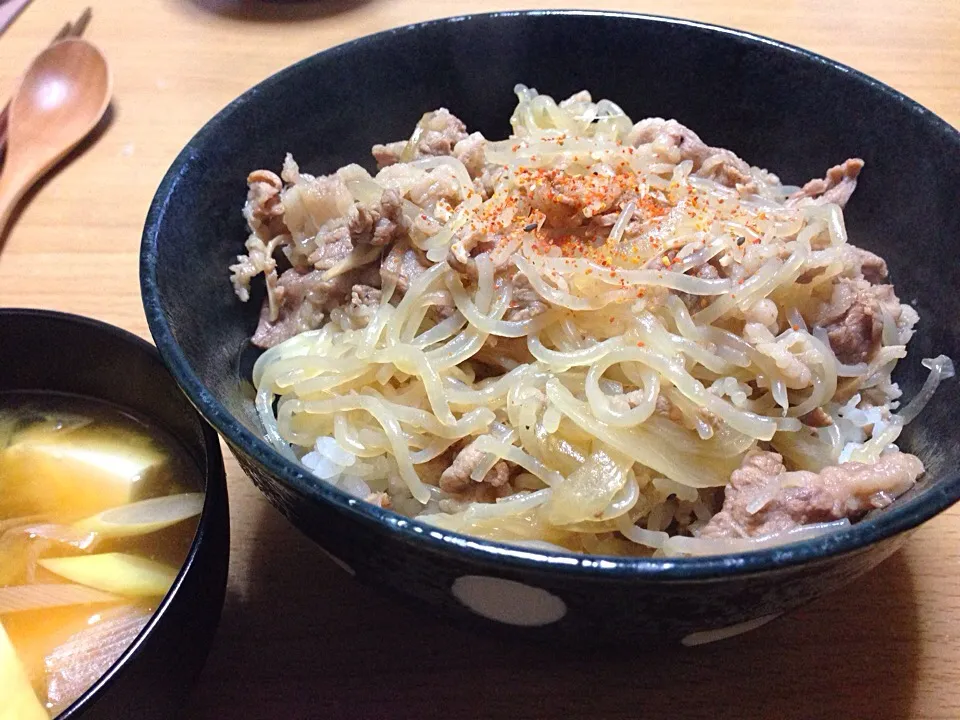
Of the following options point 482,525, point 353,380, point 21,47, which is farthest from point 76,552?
point 21,47

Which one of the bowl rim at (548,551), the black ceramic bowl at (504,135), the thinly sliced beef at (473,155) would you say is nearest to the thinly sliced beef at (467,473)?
the black ceramic bowl at (504,135)

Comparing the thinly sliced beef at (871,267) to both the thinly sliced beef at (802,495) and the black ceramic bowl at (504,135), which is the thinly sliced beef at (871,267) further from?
the thinly sliced beef at (802,495)

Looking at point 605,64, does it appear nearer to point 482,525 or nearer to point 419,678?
point 482,525

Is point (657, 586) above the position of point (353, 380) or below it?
above

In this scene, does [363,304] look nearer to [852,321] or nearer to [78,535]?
[78,535]

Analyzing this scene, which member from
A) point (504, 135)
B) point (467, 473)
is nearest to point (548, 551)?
point (467, 473)

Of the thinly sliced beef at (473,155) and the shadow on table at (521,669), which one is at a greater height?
the thinly sliced beef at (473,155)

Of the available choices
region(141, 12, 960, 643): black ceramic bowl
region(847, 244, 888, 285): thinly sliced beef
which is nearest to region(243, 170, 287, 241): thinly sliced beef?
region(141, 12, 960, 643): black ceramic bowl

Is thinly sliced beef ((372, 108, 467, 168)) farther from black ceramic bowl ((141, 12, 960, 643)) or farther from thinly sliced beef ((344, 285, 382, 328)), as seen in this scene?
thinly sliced beef ((344, 285, 382, 328))
